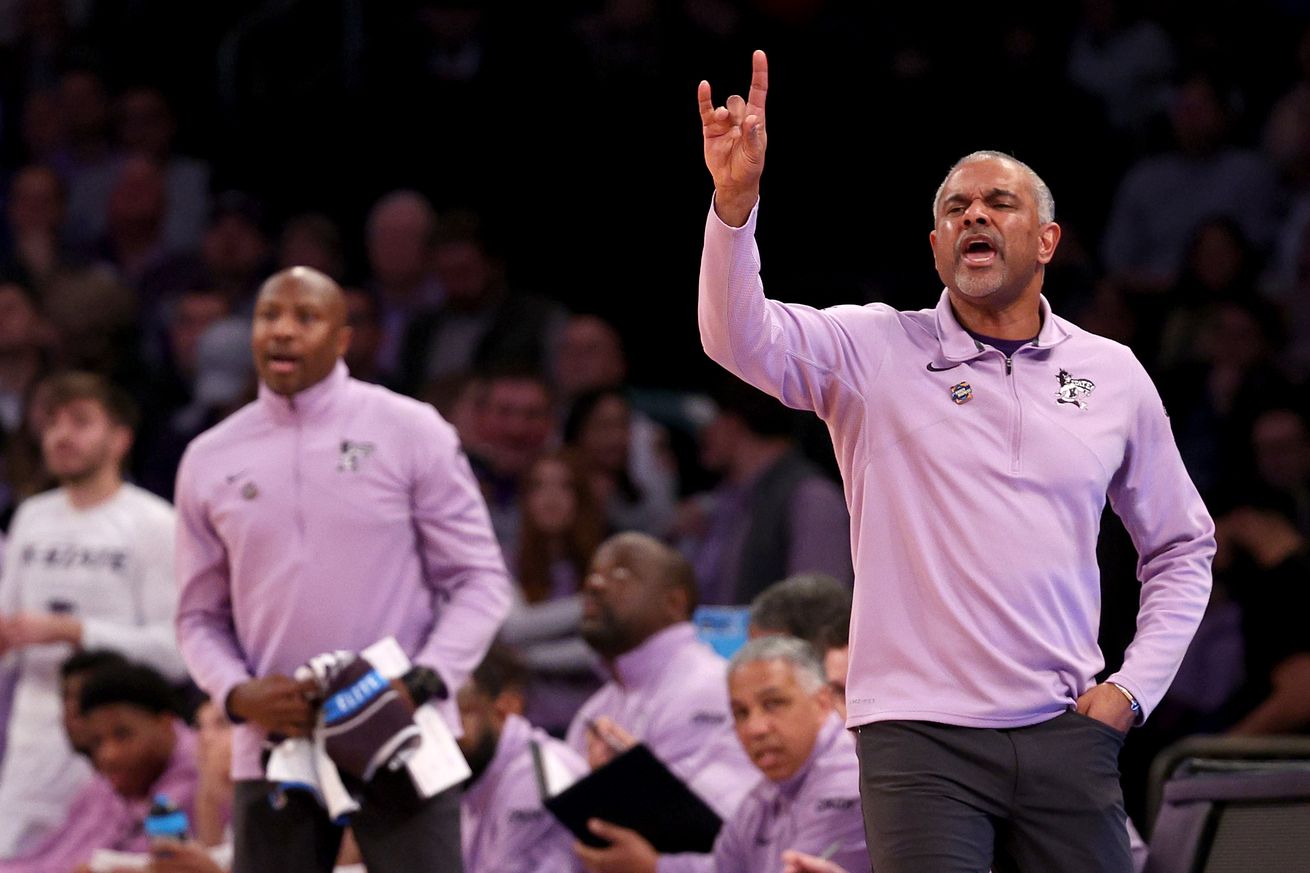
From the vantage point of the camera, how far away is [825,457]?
7945 mm

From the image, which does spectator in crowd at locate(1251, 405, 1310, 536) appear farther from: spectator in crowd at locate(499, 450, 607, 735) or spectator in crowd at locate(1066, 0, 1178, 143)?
spectator in crowd at locate(1066, 0, 1178, 143)

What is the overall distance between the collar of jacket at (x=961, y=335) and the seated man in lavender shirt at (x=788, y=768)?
4.70ft

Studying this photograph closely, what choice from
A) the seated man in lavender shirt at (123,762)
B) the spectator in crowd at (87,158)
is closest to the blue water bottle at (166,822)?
the seated man in lavender shirt at (123,762)

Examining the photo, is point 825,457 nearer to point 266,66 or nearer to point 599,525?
point 599,525

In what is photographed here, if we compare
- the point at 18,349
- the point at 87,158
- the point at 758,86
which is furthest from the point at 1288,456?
the point at 87,158

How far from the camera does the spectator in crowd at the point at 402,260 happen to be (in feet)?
30.0

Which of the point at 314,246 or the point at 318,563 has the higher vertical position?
the point at 314,246

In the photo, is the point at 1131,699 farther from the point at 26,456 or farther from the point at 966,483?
the point at 26,456

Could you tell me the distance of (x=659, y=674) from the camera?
6.07 metres

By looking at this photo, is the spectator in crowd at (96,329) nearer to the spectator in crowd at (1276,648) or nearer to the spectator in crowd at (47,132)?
the spectator in crowd at (47,132)

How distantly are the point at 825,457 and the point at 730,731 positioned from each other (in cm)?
225

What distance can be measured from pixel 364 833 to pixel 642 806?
35.1 inches

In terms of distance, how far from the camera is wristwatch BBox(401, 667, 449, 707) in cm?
457

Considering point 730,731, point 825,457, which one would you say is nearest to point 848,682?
point 730,731
